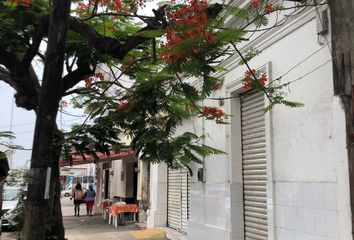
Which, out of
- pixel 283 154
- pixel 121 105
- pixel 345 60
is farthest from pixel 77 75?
pixel 345 60

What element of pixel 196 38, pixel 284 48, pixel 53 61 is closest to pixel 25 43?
pixel 53 61

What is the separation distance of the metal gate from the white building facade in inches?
86.5

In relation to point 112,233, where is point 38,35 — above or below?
above

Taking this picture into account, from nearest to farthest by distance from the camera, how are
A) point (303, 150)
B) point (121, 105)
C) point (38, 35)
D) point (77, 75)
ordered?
point (38, 35), point (303, 150), point (121, 105), point (77, 75)

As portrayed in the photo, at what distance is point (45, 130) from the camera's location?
4.67 meters

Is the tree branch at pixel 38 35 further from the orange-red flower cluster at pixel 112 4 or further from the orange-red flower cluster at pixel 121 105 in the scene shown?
the orange-red flower cluster at pixel 121 105

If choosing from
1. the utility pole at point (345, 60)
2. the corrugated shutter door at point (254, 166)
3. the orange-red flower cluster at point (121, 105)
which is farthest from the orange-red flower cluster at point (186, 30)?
the corrugated shutter door at point (254, 166)

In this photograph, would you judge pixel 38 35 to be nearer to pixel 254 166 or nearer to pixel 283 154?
pixel 283 154

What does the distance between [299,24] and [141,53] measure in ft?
10.6

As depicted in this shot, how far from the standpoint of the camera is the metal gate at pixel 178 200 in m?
13.4

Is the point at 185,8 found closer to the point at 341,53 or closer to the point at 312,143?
the point at 341,53

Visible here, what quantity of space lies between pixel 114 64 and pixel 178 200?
256 inches

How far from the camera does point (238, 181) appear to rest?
9500 mm

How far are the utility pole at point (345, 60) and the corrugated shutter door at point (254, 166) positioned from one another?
125 inches
